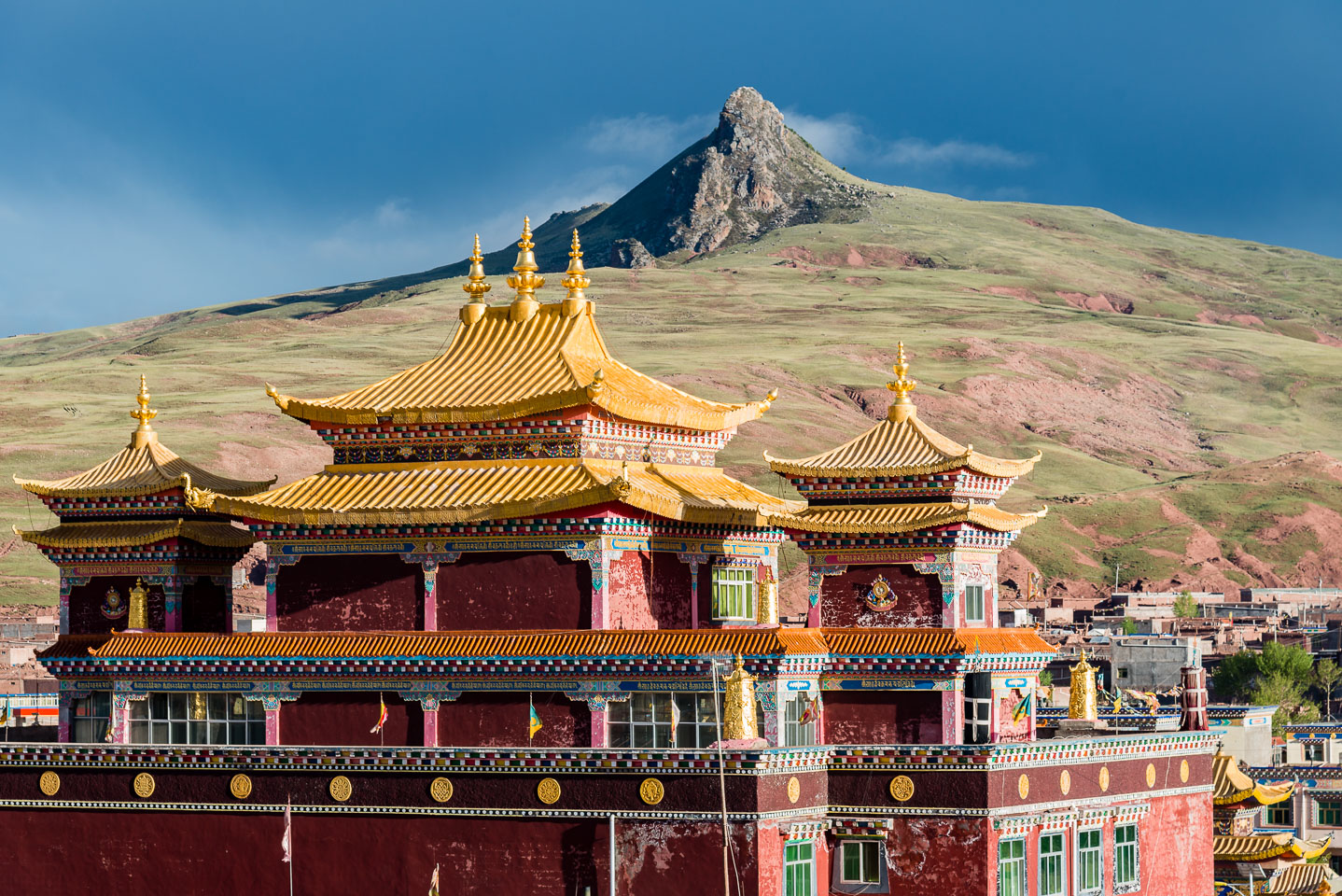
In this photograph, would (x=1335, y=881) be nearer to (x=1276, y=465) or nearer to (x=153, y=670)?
(x=153, y=670)

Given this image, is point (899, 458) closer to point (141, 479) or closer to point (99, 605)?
point (141, 479)

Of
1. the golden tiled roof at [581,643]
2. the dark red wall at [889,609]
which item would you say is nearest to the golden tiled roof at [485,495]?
the dark red wall at [889,609]

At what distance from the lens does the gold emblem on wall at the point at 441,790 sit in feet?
141

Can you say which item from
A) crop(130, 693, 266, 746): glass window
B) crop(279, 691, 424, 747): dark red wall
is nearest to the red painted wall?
crop(279, 691, 424, 747): dark red wall

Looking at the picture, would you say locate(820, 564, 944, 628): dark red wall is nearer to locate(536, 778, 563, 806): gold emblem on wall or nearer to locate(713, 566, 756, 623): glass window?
locate(713, 566, 756, 623): glass window

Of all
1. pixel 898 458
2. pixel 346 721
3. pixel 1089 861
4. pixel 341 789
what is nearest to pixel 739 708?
pixel 898 458

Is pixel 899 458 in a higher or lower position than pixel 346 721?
higher

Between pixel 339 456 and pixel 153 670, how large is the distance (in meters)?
6.21

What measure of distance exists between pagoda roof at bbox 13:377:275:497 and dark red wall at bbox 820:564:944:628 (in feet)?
42.8

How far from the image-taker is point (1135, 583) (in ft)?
495

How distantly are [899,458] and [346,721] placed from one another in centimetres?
1307

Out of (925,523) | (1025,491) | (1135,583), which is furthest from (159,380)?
(925,523)

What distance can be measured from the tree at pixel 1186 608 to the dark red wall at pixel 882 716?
3576 inches

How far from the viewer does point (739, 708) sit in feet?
134
